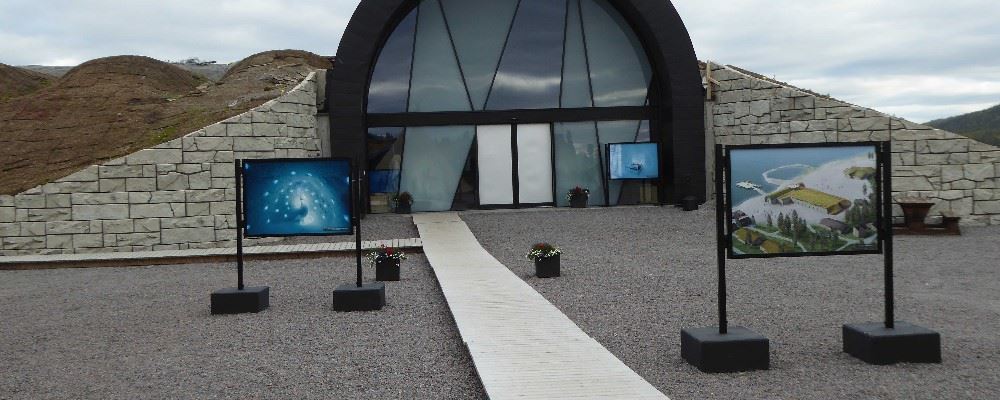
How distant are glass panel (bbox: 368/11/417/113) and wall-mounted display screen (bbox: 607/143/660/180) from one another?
742 centimetres

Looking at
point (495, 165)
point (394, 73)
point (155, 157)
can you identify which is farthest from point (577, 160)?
point (155, 157)

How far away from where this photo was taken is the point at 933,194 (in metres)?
19.9

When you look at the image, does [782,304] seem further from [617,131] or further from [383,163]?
[383,163]

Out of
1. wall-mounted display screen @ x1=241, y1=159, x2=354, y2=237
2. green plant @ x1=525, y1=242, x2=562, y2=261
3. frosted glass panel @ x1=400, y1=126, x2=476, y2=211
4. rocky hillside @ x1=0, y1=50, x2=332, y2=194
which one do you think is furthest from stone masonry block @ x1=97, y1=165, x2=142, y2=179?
green plant @ x1=525, y1=242, x2=562, y2=261

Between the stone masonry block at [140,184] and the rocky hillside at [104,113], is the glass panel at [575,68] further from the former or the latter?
the stone masonry block at [140,184]

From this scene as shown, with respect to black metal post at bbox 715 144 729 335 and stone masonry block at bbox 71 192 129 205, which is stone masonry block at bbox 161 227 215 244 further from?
black metal post at bbox 715 144 729 335

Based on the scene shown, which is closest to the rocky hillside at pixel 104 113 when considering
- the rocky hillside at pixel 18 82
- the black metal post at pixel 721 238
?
the rocky hillside at pixel 18 82

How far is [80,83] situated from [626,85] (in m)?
21.6

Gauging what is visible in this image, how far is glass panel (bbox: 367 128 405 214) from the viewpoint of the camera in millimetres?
25672

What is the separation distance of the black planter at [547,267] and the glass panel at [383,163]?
46.7 feet

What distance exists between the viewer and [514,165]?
1038 inches

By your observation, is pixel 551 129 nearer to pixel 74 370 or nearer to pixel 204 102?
pixel 204 102

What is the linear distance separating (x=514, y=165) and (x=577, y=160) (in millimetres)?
2226

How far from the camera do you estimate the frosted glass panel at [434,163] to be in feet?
85.3
